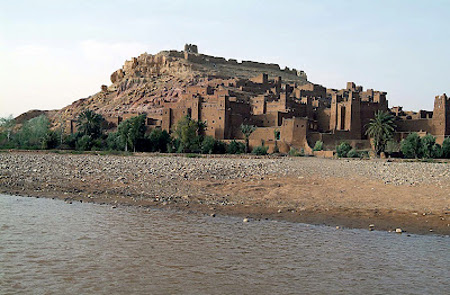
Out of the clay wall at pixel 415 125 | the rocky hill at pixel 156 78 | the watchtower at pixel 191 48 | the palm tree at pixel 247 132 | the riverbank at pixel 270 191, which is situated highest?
the watchtower at pixel 191 48

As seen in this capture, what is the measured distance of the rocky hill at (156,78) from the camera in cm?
7044

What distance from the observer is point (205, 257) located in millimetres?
7164

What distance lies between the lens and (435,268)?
6.79 m

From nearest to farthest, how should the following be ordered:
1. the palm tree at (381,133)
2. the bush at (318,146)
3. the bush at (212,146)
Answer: the bush at (318,146), the palm tree at (381,133), the bush at (212,146)

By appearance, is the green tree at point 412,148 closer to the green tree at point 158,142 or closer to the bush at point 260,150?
the bush at point 260,150

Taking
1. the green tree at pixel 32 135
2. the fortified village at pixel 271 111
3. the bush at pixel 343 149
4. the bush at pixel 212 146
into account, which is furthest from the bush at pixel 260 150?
the green tree at pixel 32 135

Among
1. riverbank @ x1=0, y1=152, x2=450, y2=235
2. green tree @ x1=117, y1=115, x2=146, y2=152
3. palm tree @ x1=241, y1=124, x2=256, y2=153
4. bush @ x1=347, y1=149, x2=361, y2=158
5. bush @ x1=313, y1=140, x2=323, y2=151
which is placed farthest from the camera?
green tree @ x1=117, y1=115, x2=146, y2=152

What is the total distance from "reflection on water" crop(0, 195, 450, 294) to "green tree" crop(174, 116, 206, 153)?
29.2 metres

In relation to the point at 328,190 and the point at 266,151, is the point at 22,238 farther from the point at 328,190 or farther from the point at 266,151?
the point at 266,151

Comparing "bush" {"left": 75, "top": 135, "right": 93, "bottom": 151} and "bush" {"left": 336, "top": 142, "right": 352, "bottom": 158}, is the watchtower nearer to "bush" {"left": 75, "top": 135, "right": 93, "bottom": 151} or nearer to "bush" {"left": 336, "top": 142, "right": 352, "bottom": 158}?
"bush" {"left": 75, "top": 135, "right": 93, "bottom": 151}

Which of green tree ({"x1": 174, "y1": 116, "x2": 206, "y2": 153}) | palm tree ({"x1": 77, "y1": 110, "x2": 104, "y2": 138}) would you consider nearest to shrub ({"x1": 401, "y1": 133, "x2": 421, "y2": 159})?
green tree ({"x1": 174, "y1": 116, "x2": 206, "y2": 153})

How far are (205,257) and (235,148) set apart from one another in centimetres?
3143

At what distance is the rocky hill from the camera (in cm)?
7044

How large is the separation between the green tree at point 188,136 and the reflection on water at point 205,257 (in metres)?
29.2
